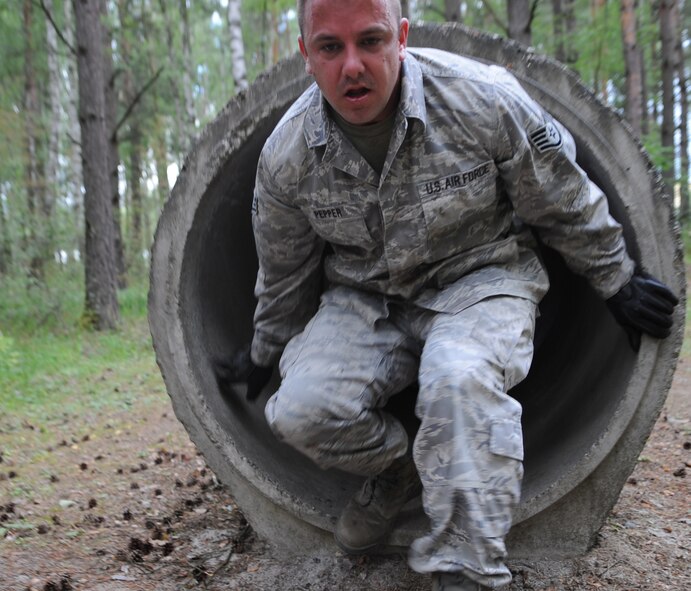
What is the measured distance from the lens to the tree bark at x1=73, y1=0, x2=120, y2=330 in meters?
7.77

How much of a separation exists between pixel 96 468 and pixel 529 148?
2895mm

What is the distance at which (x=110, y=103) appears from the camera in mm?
11211

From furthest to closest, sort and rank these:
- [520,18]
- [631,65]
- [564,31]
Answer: [564,31], [631,65], [520,18]

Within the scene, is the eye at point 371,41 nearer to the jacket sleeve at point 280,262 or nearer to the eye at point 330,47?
the eye at point 330,47

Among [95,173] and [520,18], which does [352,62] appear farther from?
[95,173]

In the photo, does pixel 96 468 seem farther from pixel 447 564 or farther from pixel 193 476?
pixel 447 564

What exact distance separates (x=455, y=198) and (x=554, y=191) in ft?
0.94

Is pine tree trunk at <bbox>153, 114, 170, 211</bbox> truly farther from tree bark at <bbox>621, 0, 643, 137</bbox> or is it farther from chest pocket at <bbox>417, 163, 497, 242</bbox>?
chest pocket at <bbox>417, 163, 497, 242</bbox>

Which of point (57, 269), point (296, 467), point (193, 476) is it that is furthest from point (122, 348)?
point (296, 467)

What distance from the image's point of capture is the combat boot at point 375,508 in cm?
248

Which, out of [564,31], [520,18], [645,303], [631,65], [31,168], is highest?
[564,31]

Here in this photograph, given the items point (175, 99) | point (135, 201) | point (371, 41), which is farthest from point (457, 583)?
point (175, 99)

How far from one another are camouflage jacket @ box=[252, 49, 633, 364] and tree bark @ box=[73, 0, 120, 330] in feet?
19.8

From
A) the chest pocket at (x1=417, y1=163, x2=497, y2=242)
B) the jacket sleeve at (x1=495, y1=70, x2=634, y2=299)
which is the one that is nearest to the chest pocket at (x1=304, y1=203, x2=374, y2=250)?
the chest pocket at (x1=417, y1=163, x2=497, y2=242)
